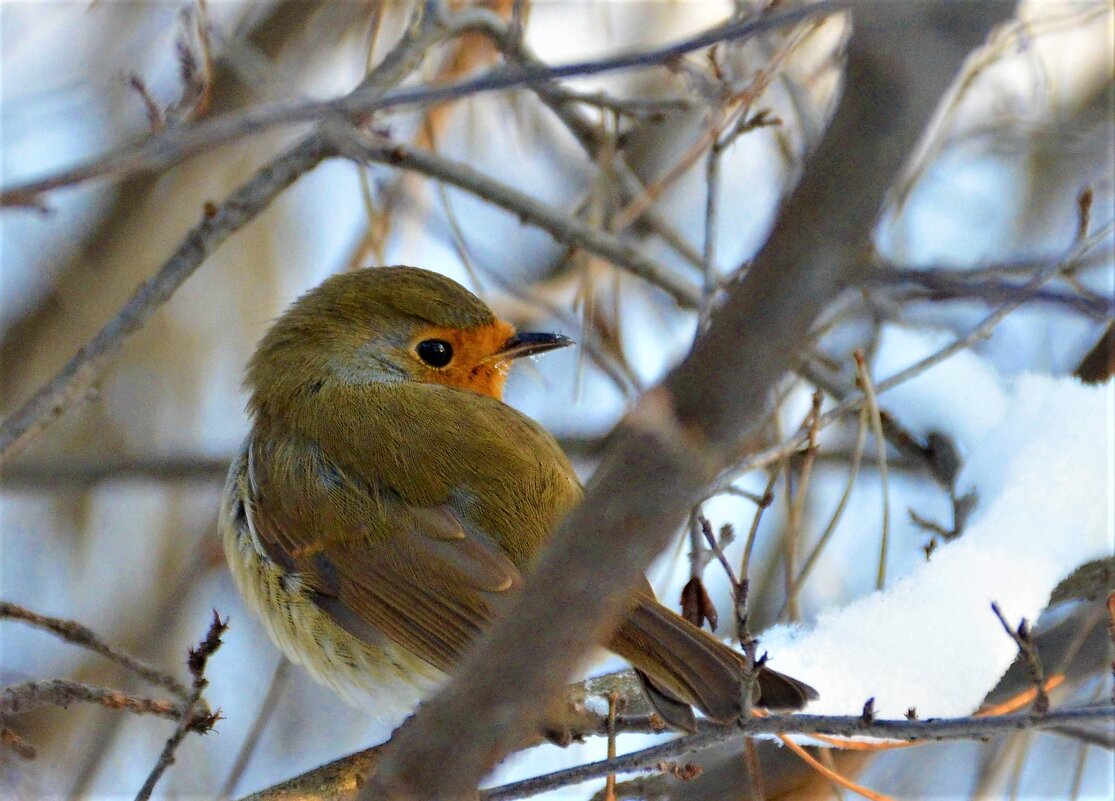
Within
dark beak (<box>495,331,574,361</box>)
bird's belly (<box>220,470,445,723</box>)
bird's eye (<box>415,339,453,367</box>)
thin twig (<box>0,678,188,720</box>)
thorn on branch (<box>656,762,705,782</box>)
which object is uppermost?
dark beak (<box>495,331,574,361</box>)

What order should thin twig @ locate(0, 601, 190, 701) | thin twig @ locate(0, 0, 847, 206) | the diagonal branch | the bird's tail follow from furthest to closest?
thin twig @ locate(0, 601, 190, 701) < the bird's tail < thin twig @ locate(0, 0, 847, 206) < the diagonal branch

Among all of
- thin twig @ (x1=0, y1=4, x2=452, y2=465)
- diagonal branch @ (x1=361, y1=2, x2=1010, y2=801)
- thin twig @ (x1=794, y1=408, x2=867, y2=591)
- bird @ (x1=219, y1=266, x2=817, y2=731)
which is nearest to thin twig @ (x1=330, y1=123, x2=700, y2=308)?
thin twig @ (x1=0, y1=4, x2=452, y2=465)

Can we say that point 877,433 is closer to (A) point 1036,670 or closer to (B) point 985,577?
(B) point 985,577

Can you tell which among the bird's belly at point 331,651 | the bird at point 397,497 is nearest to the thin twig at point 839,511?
the bird at point 397,497

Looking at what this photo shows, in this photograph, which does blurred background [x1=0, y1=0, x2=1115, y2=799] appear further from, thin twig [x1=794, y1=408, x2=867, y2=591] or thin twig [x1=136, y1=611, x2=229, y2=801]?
thin twig [x1=136, y1=611, x2=229, y2=801]

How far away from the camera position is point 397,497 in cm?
322

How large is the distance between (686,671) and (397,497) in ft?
3.49

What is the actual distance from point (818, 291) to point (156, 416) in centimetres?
536

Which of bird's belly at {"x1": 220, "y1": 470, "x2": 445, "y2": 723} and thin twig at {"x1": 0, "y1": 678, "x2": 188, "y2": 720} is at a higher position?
bird's belly at {"x1": 220, "y1": 470, "x2": 445, "y2": 723}

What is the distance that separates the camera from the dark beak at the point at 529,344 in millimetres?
3861

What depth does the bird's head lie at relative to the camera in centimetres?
379

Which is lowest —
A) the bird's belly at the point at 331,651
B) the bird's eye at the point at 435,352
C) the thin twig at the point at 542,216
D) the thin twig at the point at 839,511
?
the bird's belly at the point at 331,651

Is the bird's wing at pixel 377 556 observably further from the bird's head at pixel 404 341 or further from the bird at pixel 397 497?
the bird's head at pixel 404 341

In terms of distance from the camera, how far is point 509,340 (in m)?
3.88
